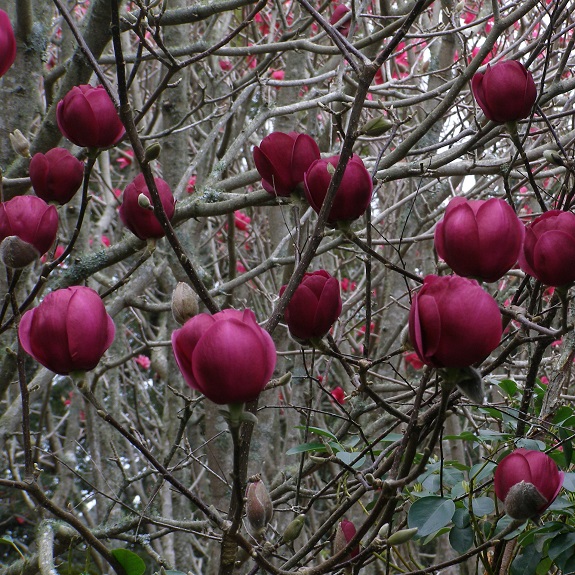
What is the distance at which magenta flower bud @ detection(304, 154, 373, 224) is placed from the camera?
744 millimetres

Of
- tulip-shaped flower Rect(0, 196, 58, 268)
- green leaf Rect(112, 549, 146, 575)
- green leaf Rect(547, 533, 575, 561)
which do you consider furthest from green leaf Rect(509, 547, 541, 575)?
tulip-shaped flower Rect(0, 196, 58, 268)

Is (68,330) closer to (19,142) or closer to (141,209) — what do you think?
(141,209)

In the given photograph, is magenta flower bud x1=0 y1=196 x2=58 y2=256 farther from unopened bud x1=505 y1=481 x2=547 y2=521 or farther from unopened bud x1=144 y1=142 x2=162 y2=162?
unopened bud x1=505 y1=481 x2=547 y2=521

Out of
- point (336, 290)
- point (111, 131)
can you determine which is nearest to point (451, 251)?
point (336, 290)

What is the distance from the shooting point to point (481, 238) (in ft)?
2.21

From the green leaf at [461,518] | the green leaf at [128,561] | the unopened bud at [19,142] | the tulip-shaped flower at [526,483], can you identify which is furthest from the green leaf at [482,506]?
the unopened bud at [19,142]

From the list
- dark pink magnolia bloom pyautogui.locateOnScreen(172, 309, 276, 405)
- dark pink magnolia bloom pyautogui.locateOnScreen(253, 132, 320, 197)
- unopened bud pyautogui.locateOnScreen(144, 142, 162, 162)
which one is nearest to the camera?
dark pink magnolia bloom pyautogui.locateOnScreen(172, 309, 276, 405)

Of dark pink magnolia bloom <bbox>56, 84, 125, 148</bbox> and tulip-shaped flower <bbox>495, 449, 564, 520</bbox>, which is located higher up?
dark pink magnolia bloom <bbox>56, 84, 125, 148</bbox>

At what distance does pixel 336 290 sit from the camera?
A: 2.43ft

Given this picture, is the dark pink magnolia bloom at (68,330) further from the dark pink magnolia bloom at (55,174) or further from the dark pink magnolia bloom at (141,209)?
the dark pink magnolia bloom at (55,174)

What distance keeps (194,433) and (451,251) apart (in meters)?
2.38

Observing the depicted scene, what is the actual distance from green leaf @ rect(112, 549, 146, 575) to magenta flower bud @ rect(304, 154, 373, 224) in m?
0.45

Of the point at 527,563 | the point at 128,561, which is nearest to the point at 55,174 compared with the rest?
the point at 128,561

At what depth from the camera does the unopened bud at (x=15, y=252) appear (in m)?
0.81
